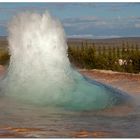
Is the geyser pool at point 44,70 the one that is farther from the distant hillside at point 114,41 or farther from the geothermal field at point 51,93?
the distant hillside at point 114,41

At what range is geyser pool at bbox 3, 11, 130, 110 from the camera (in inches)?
316

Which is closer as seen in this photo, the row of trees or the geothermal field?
the geothermal field

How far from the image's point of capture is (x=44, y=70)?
26.5 feet

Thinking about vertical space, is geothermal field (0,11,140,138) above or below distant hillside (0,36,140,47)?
below

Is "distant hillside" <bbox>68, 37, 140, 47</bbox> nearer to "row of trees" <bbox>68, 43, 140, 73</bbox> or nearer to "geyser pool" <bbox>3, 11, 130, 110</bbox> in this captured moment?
"row of trees" <bbox>68, 43, 140, 73</bbox>

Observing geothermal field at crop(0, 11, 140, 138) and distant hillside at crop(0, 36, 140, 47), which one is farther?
distant hillside at crop(0, 36, 140, 47)

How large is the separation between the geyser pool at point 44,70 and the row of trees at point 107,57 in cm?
9

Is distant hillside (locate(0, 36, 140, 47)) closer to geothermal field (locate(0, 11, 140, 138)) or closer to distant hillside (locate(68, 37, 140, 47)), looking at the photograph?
distant hillside (locate(68, 37, 140, 47))

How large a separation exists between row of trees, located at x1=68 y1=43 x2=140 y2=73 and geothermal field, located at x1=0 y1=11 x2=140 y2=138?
0.07m

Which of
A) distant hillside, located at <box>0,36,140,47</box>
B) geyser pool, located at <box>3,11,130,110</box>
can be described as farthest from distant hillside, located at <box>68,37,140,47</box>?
geyser pool, located at <box>3,11,130,110</box>

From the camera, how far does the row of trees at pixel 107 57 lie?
8.08 metres

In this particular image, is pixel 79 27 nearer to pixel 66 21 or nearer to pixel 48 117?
pixel 66 21

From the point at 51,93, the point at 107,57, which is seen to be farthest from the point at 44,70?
the point at 107,57

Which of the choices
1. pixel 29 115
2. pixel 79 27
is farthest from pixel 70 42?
pixel 29 115
